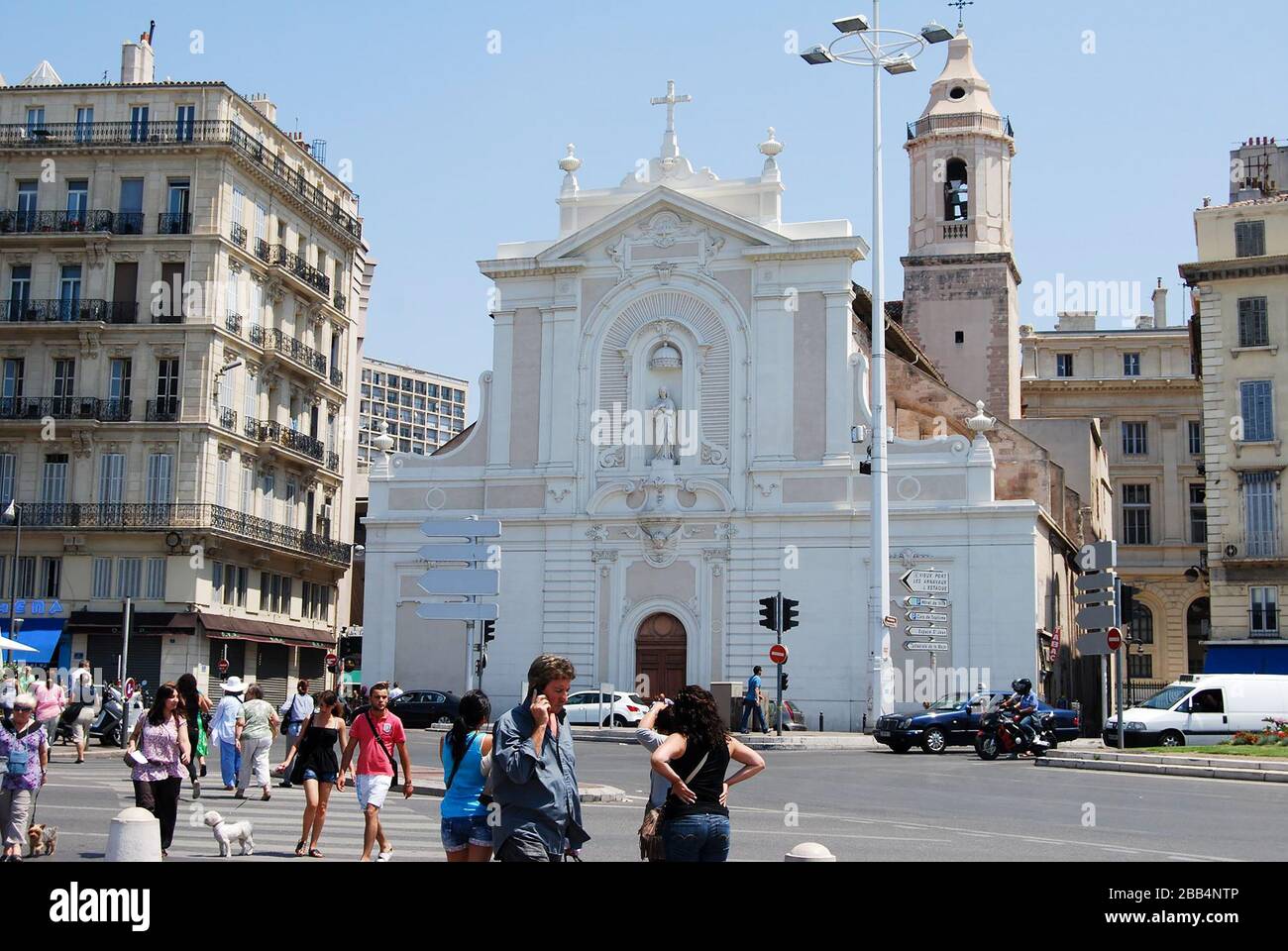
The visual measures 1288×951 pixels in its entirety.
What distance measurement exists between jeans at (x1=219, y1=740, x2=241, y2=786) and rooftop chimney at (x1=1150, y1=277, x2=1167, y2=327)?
73.6 metres

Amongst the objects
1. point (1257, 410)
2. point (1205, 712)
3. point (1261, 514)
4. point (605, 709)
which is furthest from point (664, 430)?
point (1205, 712)

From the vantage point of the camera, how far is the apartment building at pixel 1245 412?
46031 millimetres

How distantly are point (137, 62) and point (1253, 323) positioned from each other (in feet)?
120

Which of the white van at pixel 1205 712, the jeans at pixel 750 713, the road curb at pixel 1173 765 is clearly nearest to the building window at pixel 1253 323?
the white van at pixel 1205 712

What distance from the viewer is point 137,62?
52344 millimetres

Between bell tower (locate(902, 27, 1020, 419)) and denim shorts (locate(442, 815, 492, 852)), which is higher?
bell tower (locate(902, 27, 1020, 419))

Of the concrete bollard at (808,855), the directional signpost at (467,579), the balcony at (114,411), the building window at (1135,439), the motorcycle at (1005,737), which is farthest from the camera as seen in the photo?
the building window at (1135,439)

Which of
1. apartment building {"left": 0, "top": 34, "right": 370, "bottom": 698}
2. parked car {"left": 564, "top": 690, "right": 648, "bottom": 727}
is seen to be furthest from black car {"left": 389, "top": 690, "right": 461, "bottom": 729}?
apartment building {"left": 0, "top": 34, "right": 370, "bottom": 698}

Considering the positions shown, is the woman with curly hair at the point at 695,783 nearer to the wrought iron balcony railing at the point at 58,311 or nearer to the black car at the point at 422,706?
the black car at the point at 422,706

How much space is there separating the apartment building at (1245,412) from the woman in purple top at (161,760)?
37.8m

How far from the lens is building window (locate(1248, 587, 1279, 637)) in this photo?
45.8 meters

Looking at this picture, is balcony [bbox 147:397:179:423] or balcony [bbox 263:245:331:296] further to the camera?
balcony [bbox 263:245:331:296]

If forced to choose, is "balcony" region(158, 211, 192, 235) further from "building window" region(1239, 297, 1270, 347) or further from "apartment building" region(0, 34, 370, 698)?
"building window" region(1239, 297, 1270, 347)
